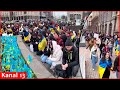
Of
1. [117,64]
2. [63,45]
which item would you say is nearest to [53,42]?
[63,45]

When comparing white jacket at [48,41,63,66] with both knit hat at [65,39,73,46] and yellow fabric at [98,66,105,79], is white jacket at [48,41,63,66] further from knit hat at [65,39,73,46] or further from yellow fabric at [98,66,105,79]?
yellow fabric at [98,66,105,79]

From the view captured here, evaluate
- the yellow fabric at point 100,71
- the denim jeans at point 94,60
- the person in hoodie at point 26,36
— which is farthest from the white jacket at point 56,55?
the yellow fabric at point 100,71

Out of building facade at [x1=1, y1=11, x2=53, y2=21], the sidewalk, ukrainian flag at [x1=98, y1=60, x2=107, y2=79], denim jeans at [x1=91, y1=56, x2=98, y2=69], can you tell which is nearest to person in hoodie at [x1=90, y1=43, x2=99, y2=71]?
denim jeans at [x1=91, y1=56, x2=98, y2=69]

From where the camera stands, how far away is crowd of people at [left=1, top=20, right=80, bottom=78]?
5.23m

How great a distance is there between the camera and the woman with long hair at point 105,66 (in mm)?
5176

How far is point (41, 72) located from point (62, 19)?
1.22 meters

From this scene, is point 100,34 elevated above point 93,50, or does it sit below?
above

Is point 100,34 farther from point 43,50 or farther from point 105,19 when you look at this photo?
point 43,50

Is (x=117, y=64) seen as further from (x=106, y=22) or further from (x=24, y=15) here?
(x=24, y=15)

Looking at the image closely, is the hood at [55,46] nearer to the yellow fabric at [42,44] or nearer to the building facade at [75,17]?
the yellow fabric at [42,44]

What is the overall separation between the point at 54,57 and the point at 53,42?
324mm
